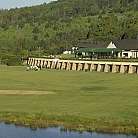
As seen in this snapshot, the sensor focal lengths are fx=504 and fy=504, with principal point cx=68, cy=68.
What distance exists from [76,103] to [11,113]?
993 cm

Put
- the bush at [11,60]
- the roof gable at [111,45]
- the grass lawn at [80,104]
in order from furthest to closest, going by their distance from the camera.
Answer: the roof gable at [111,45] → the bush at [11,60] → the grass lawn at [80,104]

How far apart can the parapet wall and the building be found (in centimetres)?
1531

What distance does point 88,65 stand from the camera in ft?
448

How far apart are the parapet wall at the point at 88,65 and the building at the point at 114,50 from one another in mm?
15308

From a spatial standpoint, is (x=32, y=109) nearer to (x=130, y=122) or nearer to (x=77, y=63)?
(x=130, y=122)

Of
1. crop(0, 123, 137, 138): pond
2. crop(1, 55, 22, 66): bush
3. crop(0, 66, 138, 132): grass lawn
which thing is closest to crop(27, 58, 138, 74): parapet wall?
crop(1, 55, 22, 66): bush

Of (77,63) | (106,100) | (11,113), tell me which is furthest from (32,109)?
Answer: (77,63)

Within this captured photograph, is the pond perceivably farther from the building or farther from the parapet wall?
the building

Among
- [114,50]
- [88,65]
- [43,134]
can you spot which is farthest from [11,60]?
[43,134]

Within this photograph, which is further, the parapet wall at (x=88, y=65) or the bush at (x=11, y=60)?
the bush at (x=11, y=60)

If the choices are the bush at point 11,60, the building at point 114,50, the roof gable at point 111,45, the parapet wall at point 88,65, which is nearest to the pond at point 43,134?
the parapet wall at point 88,65

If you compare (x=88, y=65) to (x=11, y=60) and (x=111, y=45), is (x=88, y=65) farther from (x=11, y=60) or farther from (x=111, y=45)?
(x=11, y=60)

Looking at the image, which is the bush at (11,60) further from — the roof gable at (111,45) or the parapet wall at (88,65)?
the roof gable at (111,45)

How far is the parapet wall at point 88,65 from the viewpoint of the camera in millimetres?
120750
